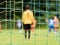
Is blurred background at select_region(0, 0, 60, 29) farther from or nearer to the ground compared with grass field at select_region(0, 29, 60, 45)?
farther from the ground

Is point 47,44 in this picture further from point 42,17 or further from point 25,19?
point 42,17

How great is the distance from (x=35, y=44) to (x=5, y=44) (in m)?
0.83

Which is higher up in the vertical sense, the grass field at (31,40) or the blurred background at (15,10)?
the blurred background at (15,10)

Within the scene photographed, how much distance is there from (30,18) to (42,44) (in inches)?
68.5

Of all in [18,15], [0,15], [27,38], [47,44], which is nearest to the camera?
[47,44]

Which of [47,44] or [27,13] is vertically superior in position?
[27,13]

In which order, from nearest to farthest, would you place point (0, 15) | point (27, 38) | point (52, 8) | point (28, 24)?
point (27, 38) → point (28, 24) → point (0, 15) → point (52, 8)

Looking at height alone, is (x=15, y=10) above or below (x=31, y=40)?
above

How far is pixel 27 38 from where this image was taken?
1148cm

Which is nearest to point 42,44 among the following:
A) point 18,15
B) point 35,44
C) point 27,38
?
point 35,44

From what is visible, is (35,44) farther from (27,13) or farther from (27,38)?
(27,13)

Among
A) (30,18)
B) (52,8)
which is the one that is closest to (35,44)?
(30,18)

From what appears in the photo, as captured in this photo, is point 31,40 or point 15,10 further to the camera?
point 15,10

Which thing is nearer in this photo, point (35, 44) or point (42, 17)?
point (35, 44)
